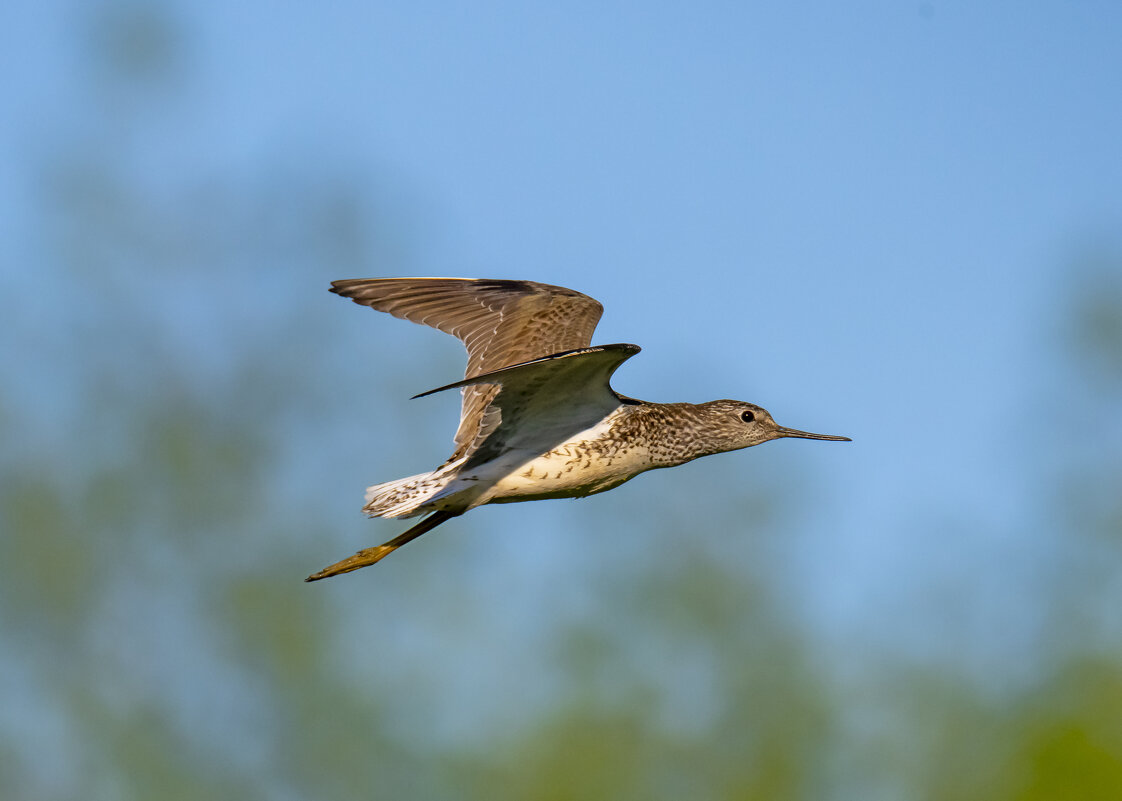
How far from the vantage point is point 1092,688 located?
2198 cm

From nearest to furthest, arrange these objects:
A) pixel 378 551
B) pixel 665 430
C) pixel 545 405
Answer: pixel 545 405 → pixel 665 430 → pixel 378 551

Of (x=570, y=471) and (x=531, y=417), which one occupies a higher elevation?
(x=531, y=417)

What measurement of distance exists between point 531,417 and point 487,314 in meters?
0.99

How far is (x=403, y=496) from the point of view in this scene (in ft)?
27.1

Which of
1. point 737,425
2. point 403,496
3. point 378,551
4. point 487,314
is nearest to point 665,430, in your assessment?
point 737,425

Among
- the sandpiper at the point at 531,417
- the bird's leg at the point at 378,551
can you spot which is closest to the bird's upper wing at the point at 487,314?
the sandpiper at the point at 531,417

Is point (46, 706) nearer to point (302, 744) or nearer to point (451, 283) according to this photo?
point (302, 744)

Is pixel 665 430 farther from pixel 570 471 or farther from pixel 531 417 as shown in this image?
pixel 531 417

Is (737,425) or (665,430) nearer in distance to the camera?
(665,430)

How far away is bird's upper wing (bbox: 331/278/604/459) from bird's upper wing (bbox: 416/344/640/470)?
1.17 ft

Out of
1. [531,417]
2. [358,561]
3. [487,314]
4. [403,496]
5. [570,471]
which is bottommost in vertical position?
[358,561]

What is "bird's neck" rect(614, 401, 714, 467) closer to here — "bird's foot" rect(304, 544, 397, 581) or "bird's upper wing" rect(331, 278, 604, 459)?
"bird's upper wing" rect(331, 278, 604, 459)

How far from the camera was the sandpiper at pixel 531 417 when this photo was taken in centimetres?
812

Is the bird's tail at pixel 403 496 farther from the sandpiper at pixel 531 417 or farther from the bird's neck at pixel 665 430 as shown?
the bird's neck at pixel 665 430
